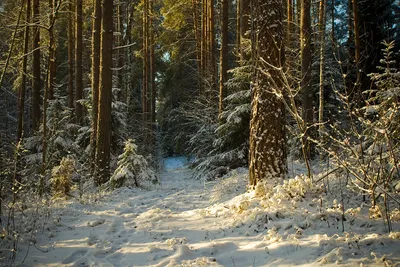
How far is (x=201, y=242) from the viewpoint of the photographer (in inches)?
162

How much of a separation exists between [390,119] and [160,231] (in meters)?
3.55

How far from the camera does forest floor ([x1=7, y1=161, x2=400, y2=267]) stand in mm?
3182

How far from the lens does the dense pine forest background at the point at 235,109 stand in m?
4.29

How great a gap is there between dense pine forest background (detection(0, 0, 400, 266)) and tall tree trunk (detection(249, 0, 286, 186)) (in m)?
0.02

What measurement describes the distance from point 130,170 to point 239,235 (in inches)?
217

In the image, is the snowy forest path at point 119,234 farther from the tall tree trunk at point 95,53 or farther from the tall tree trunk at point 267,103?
the tall tree trunk at point 95,53

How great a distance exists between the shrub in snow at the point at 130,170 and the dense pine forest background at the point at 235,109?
3cm

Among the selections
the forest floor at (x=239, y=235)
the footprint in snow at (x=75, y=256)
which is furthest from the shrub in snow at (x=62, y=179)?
the footprint in snow at (x=75, y=256)

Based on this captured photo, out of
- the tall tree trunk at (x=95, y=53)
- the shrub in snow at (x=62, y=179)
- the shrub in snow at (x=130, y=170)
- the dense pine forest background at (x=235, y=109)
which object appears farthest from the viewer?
the tall tree trunk at (x=95, y=53)

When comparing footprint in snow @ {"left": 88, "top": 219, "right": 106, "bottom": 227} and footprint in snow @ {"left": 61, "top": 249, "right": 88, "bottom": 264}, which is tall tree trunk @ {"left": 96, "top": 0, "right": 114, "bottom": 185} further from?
footprint in snow @ {"left": 61, "top": 249, "right": 88, "bottom": 264}

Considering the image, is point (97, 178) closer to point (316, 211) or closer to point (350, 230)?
point (316, 211)

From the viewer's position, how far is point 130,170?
900 cm

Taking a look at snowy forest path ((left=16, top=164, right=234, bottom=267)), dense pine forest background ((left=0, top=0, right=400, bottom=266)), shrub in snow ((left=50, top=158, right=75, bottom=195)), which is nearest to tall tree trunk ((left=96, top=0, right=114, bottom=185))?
dense pine forest background ((left=0, top=0, right=400, bottom=266))

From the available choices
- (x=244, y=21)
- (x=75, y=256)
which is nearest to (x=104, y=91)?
(x=75, y=256)
